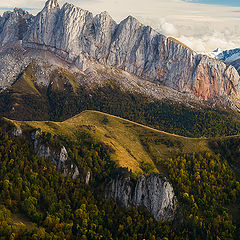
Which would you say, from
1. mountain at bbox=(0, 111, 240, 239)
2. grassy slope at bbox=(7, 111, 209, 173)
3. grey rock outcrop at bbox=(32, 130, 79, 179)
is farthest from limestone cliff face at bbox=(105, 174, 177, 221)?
grey rock outcrop at bbox=(32, 130, 79, 179)

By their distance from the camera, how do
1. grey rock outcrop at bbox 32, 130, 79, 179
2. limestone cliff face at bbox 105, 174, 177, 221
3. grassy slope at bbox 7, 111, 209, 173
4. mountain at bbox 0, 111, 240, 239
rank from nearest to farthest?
mountain at bbox 0, 111, 240, 239 < limestone cliff face at bbox 105, 174, 177, 221 < grey rock outcrop at bbox 32, 130, 79, 179 < grassy slope at bbox 7, 111, 209, 173

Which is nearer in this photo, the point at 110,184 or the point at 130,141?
the point at 110,184

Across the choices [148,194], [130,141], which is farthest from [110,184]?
[130,141]

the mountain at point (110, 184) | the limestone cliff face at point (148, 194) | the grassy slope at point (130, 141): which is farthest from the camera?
the grassy slope at point (130, 141)

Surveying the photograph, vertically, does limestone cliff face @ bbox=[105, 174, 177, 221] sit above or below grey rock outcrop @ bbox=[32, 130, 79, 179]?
below

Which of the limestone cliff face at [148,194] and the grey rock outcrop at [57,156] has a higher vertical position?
the grey rock outcrop at [57,156]

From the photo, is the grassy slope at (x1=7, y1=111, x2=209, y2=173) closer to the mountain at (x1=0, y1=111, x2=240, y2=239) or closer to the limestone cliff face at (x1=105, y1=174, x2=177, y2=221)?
the mountain at (x1=0, y1=111, x2=240, y2=239)

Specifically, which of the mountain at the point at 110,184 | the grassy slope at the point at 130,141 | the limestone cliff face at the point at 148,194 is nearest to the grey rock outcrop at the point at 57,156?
the mountain at the point at 110,184

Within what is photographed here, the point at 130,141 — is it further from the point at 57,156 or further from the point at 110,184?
the point at 57,156

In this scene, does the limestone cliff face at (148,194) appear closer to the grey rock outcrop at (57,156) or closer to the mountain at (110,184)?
the mountain at (110,184)
